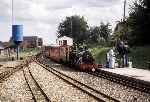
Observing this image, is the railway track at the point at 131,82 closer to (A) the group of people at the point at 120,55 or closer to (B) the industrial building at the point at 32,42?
(A) the group of people at the point at 120,55

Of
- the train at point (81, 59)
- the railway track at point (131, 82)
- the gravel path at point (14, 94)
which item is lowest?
the gravel path at point (14, 94)

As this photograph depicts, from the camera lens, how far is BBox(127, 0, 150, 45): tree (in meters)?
47.1

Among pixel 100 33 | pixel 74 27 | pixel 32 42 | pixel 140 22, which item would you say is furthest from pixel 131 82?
pixel 32 42

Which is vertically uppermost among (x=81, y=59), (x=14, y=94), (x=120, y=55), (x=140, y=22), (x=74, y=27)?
(x=74, y=27)

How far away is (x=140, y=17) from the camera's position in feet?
157

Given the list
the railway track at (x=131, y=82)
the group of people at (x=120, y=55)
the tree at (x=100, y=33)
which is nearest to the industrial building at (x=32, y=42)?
the tree at (x=100, y=33)

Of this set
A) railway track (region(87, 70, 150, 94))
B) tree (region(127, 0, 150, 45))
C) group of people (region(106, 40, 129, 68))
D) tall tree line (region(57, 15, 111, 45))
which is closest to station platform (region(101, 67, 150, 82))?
railway track (region(87, 70, 150, 94))

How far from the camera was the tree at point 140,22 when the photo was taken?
4715 centimetres

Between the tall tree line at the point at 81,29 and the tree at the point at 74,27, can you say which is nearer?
the tall tree line at the point at 81,29

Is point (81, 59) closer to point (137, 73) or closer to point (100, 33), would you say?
point (137, 73)

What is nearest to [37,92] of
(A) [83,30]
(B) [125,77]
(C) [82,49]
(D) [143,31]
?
(B) [125,77]

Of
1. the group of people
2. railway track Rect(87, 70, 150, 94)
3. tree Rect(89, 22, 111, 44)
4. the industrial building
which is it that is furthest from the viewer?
the industrial building

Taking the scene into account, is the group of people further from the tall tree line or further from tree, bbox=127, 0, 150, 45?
the tall tree line

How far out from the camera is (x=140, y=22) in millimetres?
47719
